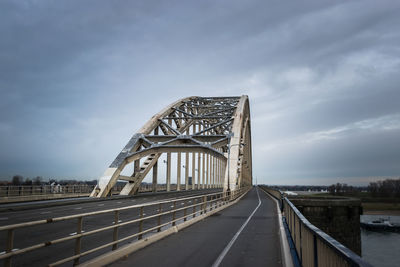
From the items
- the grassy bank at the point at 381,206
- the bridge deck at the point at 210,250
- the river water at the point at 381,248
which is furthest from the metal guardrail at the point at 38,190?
the grassy bank at the point at 381,206

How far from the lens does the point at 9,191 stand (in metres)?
26.2

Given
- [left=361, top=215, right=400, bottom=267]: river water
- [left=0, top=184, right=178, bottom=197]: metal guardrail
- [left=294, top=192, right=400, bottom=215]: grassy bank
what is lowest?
[left=361, top=215, right=400, bottom=267]: river water

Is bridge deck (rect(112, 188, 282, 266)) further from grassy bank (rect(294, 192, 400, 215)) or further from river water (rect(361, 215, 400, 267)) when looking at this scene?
grassy bank (rect(294, 192, 400, 215))

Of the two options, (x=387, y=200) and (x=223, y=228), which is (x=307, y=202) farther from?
Result: (x=387, y=200)

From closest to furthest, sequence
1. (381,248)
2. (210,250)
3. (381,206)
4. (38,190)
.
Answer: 1. (210,250)
2. (38,190)
3. (381,248)
4. (381,206)

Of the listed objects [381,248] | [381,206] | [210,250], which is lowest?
[381,248]

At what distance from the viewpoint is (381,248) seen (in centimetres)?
5491

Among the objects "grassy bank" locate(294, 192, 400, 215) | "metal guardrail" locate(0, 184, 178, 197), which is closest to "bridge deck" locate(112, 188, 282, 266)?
"metal guardrail" locate(0, 184, 178, 197)

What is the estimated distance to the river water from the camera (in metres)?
46.0

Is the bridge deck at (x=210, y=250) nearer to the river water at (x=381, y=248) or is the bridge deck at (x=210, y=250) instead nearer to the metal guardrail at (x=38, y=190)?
the metal guardrail at (x=38, y=190)

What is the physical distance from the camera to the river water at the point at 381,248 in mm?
45994

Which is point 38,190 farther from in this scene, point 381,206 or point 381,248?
point 381,206

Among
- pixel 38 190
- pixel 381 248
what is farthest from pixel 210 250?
pixel 381 248

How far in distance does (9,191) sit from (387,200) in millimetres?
134198
